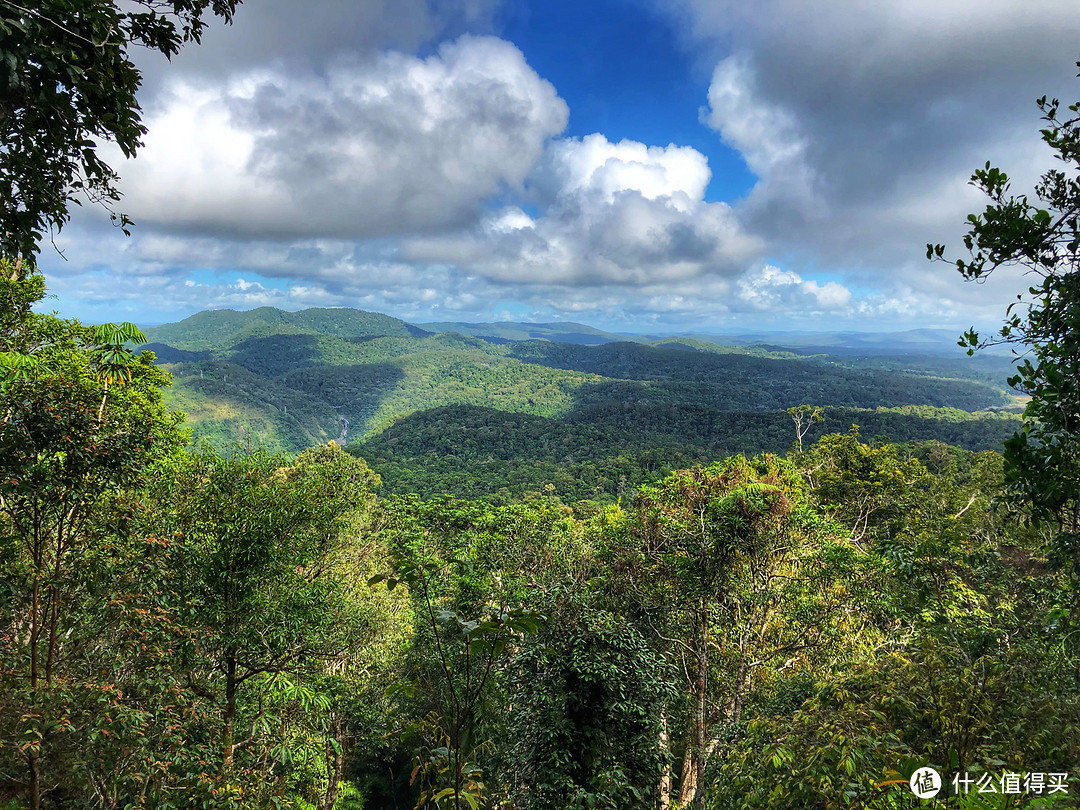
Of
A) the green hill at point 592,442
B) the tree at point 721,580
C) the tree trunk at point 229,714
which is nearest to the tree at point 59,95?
the tree trunk at point 229,714

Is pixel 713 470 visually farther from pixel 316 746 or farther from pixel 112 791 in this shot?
pixel 112 791

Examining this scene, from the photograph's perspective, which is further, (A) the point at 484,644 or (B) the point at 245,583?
(B) the point at 245,583

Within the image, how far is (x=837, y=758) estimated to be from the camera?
11.6 feet

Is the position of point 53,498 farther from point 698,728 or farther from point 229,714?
point 698,728

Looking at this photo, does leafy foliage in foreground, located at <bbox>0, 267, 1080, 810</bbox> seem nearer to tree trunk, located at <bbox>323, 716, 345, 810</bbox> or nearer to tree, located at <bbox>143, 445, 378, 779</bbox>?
tree, located at <bbox>143, 445, 378, 779</bbox>

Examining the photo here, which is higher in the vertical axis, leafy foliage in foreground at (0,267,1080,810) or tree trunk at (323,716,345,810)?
leafy foliage in foreground at (0,267,1080,810)

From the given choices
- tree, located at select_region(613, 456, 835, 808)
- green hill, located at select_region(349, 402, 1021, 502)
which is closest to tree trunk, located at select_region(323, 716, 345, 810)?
tree, located at select_region(613, 456, 835, 808)

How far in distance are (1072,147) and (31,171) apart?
8581 millimetres

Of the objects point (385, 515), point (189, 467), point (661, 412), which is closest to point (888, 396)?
point (661, 412)

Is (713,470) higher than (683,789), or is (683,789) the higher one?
(713,470)

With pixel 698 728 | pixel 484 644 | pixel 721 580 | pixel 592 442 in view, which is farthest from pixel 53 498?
pixel 592 442

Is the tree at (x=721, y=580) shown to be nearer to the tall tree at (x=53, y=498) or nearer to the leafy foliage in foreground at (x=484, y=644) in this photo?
the leafy foliage in foreground at (x=484, y=644)

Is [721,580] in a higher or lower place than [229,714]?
higher

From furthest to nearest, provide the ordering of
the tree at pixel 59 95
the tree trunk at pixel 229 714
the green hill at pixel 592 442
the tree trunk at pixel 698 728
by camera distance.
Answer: the green hill at pixel 592 442, the tree trunk at pixel 698 728, the tree trunk at pixel 229 714, the tree at pixel 59 95
